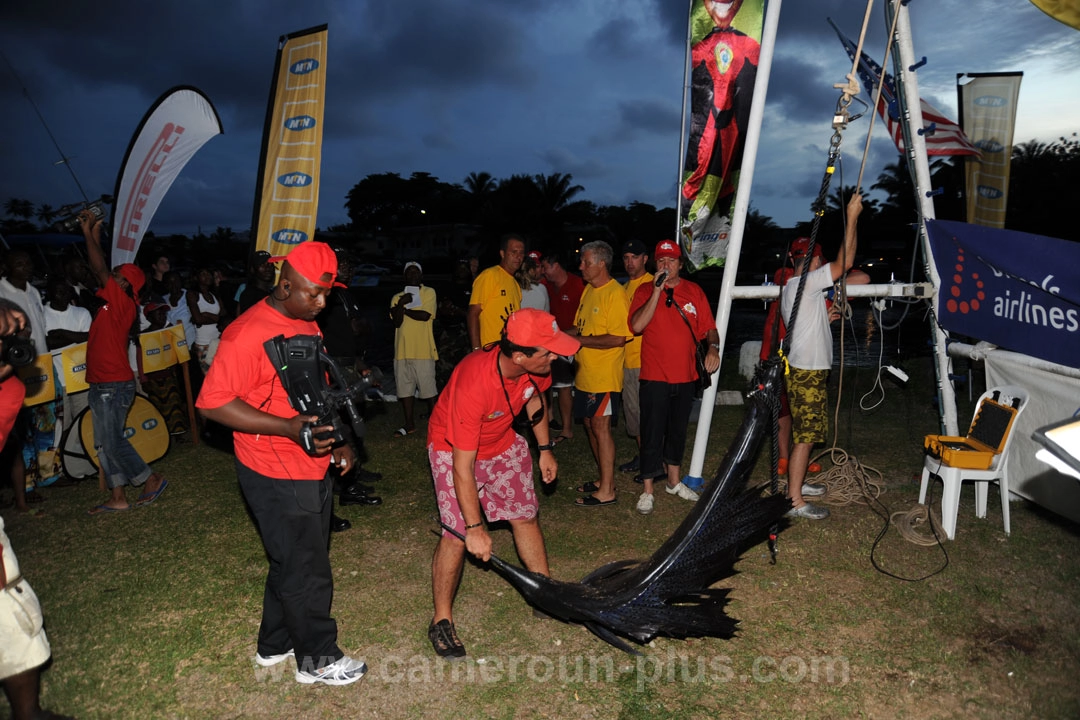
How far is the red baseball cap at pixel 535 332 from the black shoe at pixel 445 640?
5.82 feet

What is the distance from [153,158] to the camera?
783 centimetres

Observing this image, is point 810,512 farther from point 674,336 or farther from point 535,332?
point 535,332

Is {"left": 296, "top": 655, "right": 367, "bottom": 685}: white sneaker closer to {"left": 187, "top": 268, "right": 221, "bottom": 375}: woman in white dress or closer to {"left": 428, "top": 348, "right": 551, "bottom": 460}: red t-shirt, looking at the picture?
{"left": 428, "top": 348, "right": 551, "bottom": 460}: red t-shirt

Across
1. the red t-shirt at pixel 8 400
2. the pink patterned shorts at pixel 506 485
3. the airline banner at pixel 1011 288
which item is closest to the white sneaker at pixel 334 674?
the pink patterned shorts at pixel 506 485

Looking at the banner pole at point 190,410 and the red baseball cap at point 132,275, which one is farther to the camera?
the banner pole at point 190,410

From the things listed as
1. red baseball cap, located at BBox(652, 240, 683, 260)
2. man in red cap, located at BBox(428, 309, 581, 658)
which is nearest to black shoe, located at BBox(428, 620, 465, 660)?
man in red cap, located at BBox(428, 309, 581, 658)

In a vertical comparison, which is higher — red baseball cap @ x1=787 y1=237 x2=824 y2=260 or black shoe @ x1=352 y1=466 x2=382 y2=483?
red baseball cap @ x1=787 y1=237 x2=824 y2=260

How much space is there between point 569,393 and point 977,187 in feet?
24.7

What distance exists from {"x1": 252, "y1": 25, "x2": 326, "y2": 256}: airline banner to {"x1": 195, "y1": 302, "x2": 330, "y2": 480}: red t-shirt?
4006 mm

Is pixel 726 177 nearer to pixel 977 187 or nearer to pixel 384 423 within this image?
pixel 384 423

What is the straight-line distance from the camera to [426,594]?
4.57 meters

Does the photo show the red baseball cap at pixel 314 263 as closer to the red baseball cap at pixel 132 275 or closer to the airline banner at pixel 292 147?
the red baseball cap at pixel 132 275

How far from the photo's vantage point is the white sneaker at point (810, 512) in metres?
5.59

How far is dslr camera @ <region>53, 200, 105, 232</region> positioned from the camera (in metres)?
5.73
